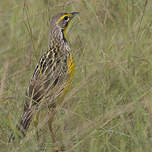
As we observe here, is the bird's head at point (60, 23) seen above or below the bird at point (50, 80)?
above

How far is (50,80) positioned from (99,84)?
387 millimetres

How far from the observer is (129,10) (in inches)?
171

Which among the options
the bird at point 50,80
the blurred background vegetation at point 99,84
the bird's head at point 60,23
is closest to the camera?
the blurred background vegetation at point 99,84

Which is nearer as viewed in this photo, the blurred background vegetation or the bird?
the blurred background vegetation

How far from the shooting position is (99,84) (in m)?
3.70

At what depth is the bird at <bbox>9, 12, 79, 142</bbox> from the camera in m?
3.36

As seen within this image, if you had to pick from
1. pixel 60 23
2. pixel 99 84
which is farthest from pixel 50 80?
pixel 60 23

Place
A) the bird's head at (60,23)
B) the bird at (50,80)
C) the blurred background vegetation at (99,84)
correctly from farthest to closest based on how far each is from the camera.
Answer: the bird's head at (60,23), the bird at (50,80), the blurred background vegetation at (99,84)

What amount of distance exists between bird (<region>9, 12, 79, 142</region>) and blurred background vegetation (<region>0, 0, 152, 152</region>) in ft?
0.23

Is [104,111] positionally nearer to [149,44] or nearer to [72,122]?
[72,122]

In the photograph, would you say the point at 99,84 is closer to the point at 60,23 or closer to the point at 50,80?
the point at 50,80

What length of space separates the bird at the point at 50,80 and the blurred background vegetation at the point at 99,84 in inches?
2.7

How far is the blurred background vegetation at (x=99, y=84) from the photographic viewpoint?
311cm

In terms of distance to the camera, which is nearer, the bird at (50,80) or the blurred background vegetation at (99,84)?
the blurred background vegetation at (99,84)
